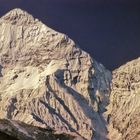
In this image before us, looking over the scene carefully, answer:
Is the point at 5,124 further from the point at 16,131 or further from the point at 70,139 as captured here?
the point at 70,139

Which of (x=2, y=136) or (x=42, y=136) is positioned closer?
(x=2, y=136)

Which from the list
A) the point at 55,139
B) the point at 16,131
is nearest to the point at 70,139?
the point at 55,139

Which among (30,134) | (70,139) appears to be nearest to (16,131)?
(30,134)

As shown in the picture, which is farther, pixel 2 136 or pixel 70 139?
pixel 70 139

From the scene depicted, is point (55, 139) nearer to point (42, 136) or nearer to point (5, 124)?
point (42, 136)

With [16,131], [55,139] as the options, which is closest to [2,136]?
[16,131]

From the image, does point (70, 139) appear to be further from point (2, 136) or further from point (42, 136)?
point (2, 136)

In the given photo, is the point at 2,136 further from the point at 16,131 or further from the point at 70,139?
the point at 70,139
